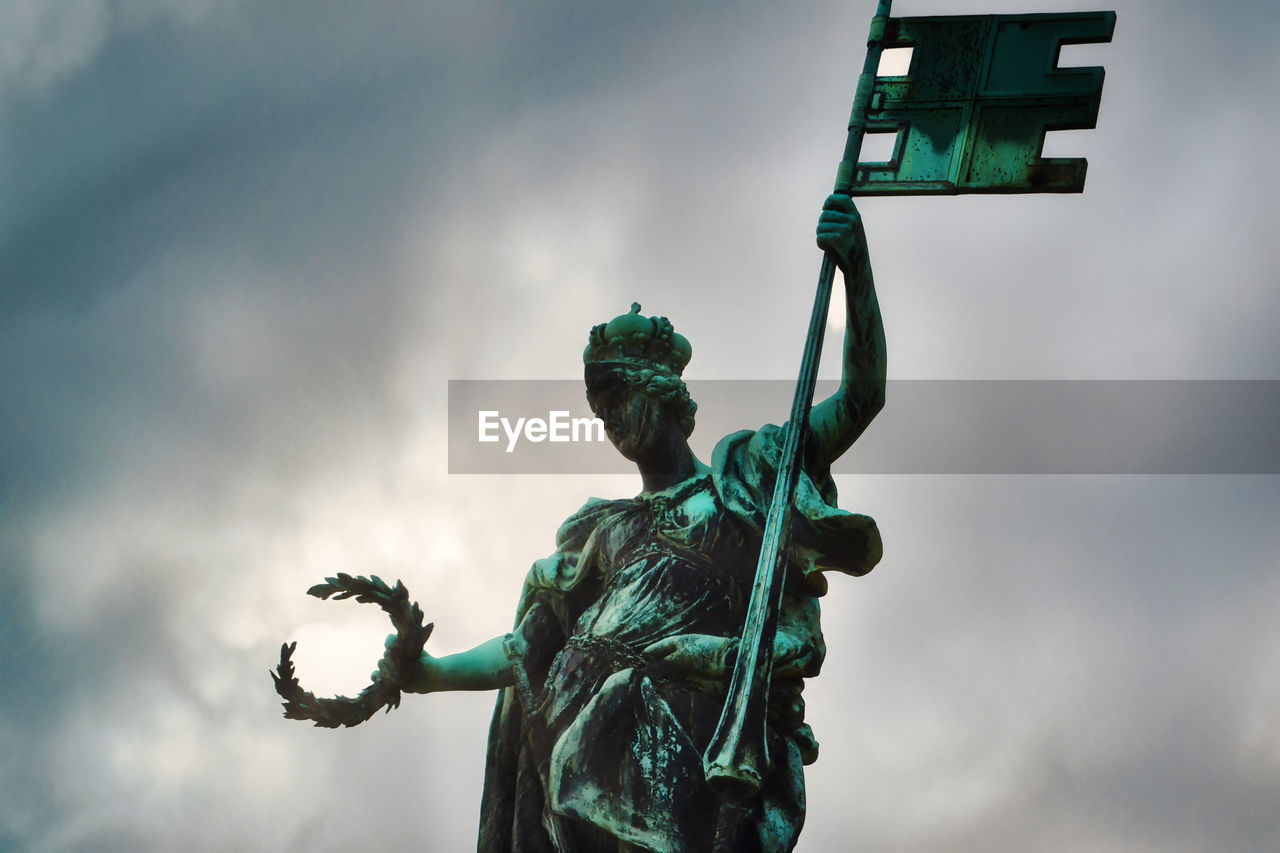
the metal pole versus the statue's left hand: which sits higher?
the statue's left hand

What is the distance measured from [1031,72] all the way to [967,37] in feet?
1.66

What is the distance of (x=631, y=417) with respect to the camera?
11562 millimetres

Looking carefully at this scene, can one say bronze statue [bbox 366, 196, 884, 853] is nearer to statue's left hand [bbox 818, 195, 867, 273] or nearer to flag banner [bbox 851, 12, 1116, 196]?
statue's left hand [bbox 818, 195, 867, 273]

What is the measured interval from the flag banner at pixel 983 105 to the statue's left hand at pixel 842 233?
1.13 feet

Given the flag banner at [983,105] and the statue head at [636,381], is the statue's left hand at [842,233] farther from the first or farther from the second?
the statue head at [636,381]

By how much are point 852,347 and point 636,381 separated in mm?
1375

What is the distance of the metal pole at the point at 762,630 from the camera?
388 inches

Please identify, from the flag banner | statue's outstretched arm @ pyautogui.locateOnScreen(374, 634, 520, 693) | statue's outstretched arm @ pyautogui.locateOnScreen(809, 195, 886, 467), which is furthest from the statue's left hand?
statue's outstretched arm @ pyautogui.locateOnScreen(374, 634, 520, 693)

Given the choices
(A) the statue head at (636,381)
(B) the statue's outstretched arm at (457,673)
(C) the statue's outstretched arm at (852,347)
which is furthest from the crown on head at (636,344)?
(B) the statue's outstretched arm at (457,673)

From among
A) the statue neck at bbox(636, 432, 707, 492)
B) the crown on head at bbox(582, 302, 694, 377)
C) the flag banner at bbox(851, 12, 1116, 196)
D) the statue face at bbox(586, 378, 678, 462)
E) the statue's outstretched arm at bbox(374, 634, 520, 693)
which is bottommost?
the statue's outstretched arm at bbox(374, 634, 520, 693)

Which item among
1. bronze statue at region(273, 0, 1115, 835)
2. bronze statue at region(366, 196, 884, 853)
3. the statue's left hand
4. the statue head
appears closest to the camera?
bronze statue at region(273, 0, 1115, 835)

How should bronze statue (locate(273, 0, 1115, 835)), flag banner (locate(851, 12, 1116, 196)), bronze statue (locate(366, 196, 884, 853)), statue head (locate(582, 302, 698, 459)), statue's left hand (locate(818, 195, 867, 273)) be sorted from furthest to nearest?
1. statue head (locate(582, 302, 698, 459))
2. flag banner (locate(851, 12, 1116, 196))
3. statue's left hand (locate(818, 195, 867, 273))
4. bronze statue (locate(366, 196, 884, 853))
5. bronze statue (locate(273, 0, 1115, 835))

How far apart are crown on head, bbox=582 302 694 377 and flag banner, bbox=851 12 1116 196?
1.46m

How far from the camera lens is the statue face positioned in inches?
455
